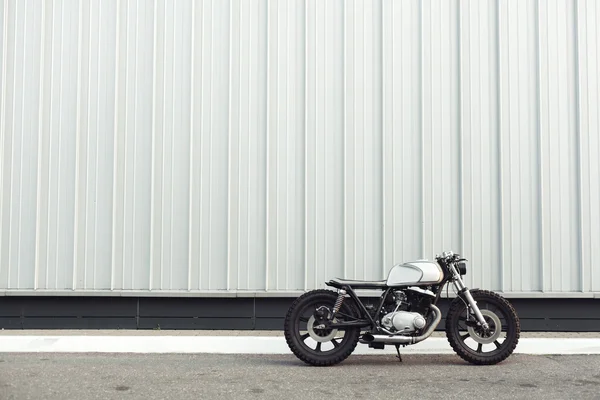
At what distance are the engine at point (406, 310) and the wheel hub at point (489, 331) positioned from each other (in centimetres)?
53

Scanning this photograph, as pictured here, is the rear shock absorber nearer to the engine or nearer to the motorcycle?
the motorcycle

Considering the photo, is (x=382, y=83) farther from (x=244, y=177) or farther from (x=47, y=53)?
(x=47, y=53)

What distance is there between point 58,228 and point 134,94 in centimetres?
192

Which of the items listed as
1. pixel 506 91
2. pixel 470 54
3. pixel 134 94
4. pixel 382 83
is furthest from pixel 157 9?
pixel 506 91

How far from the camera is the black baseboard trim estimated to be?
8.43m

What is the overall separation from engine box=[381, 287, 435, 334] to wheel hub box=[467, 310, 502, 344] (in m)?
0.53

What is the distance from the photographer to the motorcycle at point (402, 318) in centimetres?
696

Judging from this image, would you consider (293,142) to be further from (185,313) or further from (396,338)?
(396,338)

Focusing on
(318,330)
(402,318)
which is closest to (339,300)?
(318,330)

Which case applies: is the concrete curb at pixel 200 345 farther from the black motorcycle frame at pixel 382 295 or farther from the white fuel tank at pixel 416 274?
the white fuel tank at pixel 416 274

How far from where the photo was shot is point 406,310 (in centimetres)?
711

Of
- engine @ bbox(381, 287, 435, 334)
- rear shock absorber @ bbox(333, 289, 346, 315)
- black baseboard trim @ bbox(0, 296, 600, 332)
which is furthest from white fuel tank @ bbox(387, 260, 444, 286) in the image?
black baseboard trim @ bbox(0, 296, 600, 332)

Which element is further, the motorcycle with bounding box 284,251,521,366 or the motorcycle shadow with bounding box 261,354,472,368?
the motorcycle shadow with bounding box 261,354,472,368

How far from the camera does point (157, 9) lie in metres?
8.70
